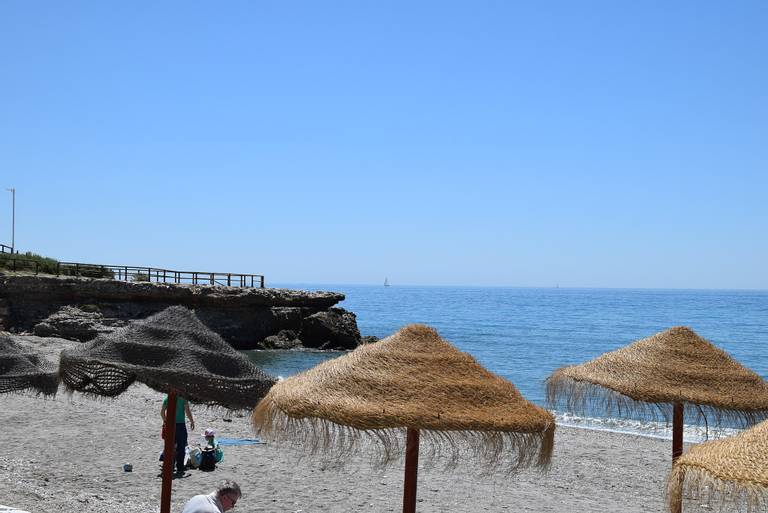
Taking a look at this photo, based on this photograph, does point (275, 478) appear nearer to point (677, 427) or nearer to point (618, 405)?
point (618, 405)

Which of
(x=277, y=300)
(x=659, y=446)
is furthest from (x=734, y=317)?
(x=659, y=446)

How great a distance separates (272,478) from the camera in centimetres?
1238

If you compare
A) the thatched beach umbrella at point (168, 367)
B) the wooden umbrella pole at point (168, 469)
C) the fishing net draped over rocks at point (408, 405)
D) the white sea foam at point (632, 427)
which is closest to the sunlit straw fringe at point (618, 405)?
the fishing net draped over rocks at point (408, 405)

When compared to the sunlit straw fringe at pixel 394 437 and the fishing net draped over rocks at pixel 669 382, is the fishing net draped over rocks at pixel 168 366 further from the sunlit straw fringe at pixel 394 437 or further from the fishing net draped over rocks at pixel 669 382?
the fishing net draped over rocks at pixel 669 382

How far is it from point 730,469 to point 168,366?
5040mm

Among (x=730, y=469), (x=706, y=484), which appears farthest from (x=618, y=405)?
(x=730, y=469)

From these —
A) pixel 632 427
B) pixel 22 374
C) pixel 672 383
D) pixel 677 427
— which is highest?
pixel 672 383

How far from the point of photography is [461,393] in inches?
247

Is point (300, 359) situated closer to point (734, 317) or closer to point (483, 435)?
point (483, 435)

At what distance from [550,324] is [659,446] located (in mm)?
67541

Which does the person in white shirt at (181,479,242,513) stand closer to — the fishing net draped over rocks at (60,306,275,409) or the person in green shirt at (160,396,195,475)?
the fishing net draped over rocks at (60,306,275,409)

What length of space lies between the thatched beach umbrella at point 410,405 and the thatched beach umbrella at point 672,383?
2.20m

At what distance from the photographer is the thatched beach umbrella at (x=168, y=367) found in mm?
7348

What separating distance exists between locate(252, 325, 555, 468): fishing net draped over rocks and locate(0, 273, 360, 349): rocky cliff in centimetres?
3228
